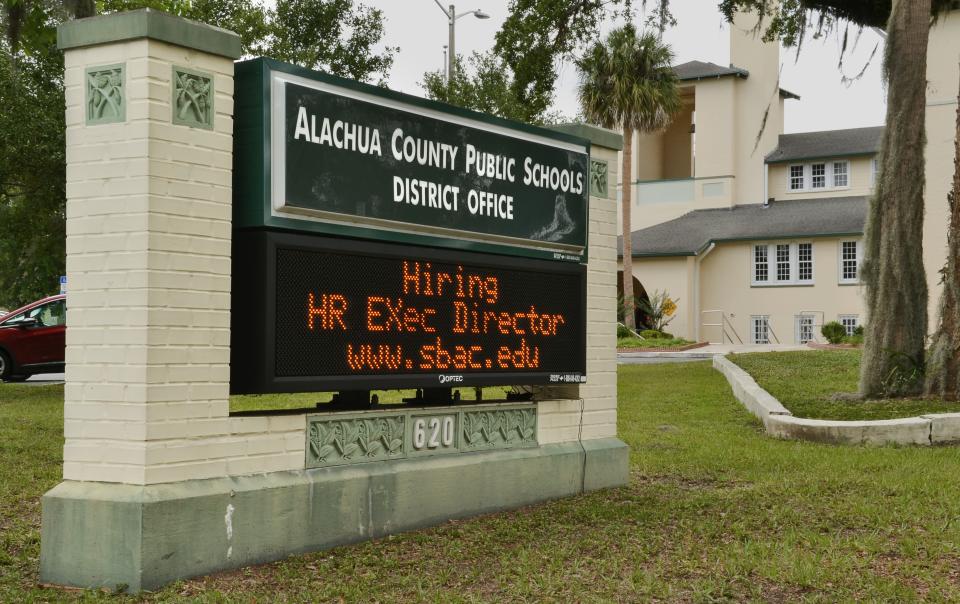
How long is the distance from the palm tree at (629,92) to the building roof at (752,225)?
99.3 inches

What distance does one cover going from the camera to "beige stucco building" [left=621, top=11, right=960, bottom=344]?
4234 centimetres

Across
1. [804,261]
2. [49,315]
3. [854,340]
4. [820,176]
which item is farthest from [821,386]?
[820,176]

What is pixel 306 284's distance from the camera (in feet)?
23.3

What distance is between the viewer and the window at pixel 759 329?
43406 mm

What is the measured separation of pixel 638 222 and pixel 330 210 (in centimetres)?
4440

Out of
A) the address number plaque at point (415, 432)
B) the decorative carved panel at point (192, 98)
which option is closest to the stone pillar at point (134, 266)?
the decorative carved panel at point (192, 98)

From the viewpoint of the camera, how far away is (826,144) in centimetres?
4797

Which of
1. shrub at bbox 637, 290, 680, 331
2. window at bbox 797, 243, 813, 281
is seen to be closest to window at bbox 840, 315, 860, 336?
window at bbox 797, 243, 813, 281

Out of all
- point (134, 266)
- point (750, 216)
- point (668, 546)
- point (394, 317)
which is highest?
point (750, 216)

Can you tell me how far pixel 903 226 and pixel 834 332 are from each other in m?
23.4

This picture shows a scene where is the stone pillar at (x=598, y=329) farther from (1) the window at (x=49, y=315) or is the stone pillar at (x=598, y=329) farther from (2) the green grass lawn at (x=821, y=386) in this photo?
(1) the window at (x=49, y=315)

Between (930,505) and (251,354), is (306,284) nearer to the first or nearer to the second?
(251,354)

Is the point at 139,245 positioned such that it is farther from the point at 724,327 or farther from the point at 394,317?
the point at 724,327

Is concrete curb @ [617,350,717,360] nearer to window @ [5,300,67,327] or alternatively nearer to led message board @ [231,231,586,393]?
window @ [5,300,67,327]
